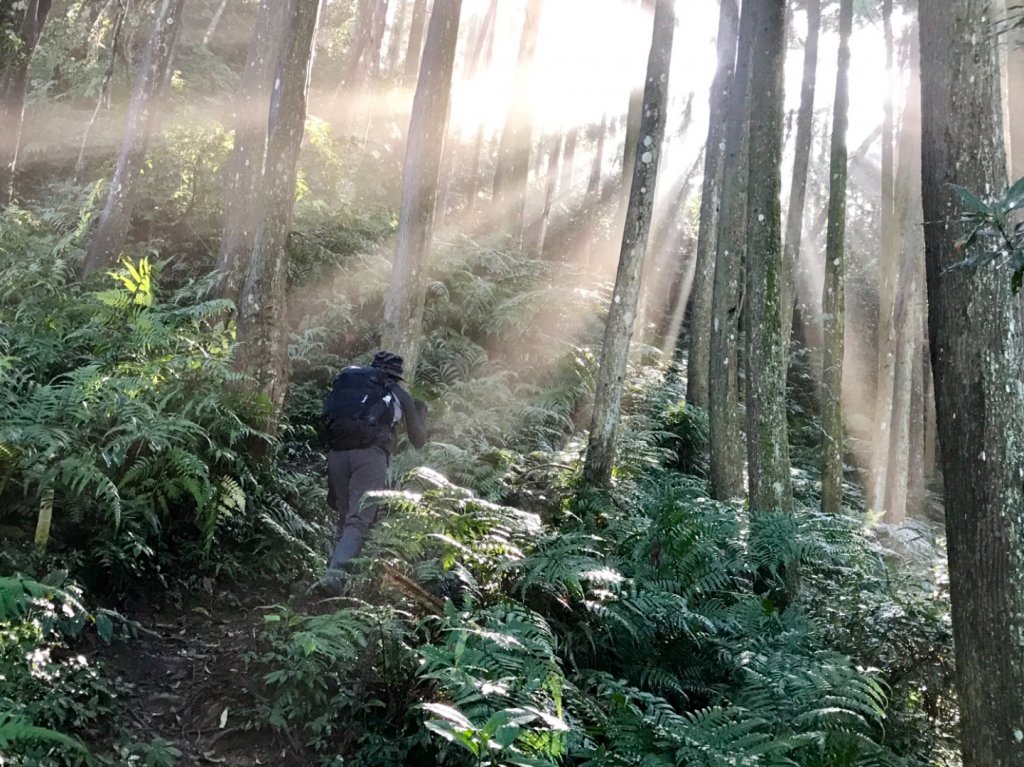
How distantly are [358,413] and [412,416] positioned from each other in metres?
0.50

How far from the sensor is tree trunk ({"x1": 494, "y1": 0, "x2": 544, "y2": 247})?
1970 cm

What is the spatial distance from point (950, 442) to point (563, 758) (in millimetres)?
2865

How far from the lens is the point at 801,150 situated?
13.3 meters

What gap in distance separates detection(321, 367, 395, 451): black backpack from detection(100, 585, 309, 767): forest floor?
57.7 inches

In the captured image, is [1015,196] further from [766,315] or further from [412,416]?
[766,315]

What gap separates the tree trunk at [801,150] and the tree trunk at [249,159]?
8671mm

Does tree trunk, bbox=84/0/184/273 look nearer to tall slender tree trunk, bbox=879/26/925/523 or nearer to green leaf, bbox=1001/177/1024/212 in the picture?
green leaf, bbox=1001/177/1024/212

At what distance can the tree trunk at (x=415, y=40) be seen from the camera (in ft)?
64.1

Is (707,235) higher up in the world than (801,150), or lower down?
lower down

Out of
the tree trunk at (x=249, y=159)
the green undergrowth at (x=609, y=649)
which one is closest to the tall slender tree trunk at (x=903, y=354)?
the green undergrowth at (x=609, y=649)

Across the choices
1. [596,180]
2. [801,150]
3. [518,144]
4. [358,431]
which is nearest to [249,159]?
[358,431]

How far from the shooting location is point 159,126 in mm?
11422

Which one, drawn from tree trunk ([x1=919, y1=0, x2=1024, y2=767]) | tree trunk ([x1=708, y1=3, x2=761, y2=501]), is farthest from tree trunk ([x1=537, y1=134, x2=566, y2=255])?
tree trunk ([x1=919, y1=0, x2=1024, y2=767])

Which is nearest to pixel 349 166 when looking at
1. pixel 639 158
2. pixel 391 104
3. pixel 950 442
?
pixel 391 104
